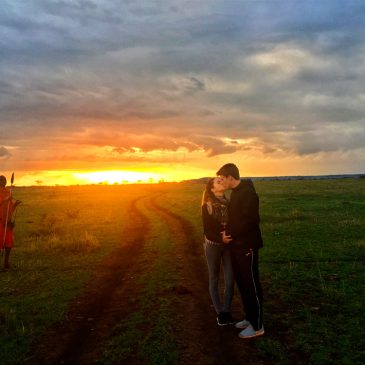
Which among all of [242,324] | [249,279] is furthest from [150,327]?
[249,279]

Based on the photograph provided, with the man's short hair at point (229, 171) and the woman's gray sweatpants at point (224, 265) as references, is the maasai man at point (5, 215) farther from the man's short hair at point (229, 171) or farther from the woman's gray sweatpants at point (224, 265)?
the man's short hair at point (229, 171)

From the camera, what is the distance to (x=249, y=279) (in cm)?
732

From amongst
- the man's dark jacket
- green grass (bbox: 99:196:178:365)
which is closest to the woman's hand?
the man's dark jacket

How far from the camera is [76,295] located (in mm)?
10828

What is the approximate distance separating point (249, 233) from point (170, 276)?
19.2 feet

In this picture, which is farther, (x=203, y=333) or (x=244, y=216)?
(x=203, y=333)

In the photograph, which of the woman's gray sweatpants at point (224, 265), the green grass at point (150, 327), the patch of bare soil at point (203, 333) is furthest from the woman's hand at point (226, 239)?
the green grass at point (150, 327)

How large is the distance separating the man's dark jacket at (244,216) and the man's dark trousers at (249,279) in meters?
0.19

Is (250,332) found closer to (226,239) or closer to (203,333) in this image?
(203,333)

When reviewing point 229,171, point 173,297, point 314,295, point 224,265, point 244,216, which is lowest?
point 314,295

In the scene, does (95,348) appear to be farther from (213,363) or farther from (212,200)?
(212,200)

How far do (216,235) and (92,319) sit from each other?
3.68 meters

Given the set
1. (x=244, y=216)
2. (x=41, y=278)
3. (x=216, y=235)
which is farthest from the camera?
(x=41, y=278)

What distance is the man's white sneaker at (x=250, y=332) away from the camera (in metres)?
7.38
